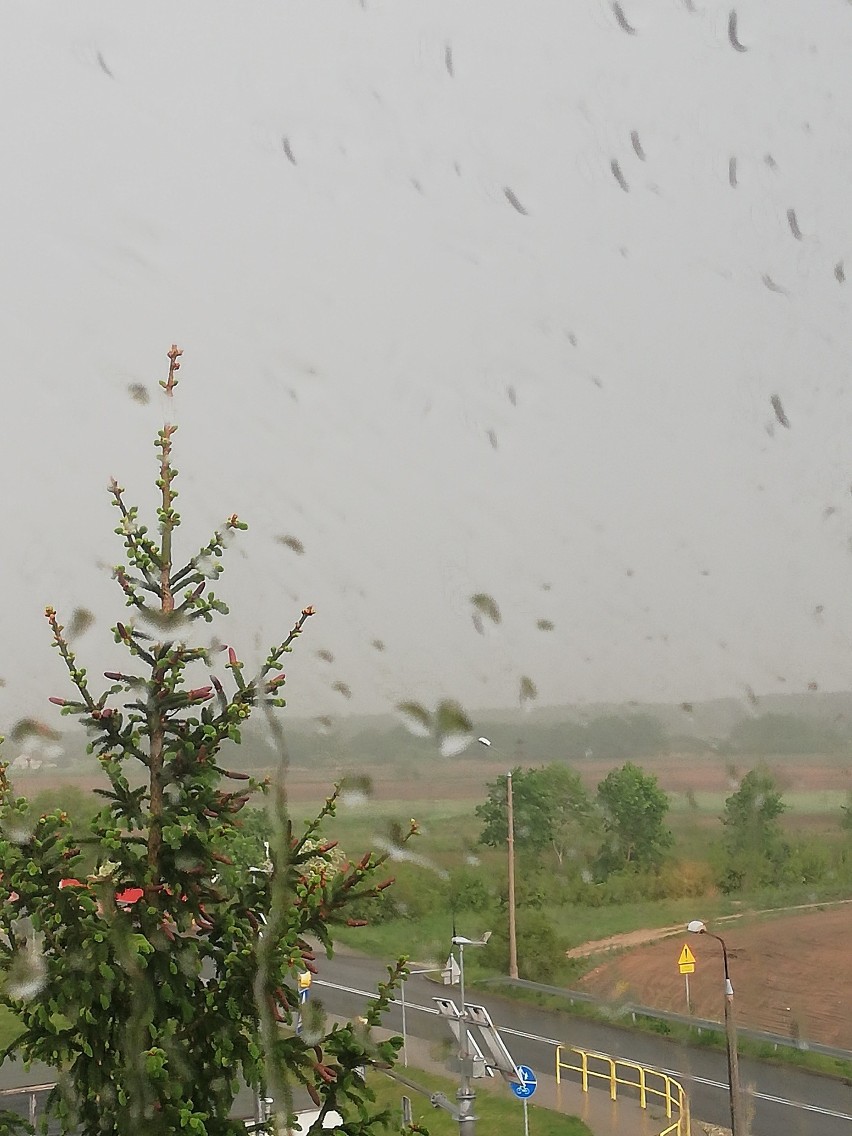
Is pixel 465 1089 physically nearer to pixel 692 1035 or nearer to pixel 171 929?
pixel 171 929

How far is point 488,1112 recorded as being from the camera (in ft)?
15.2

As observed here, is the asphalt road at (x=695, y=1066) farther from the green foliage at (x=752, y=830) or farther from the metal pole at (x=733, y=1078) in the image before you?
the green foliage at (x=752, y=830)

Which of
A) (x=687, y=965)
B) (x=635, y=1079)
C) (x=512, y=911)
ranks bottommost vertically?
(x=635, y=1079)

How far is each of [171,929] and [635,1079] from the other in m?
4.44

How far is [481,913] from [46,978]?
4143mm

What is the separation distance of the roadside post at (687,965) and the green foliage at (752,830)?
49 cm

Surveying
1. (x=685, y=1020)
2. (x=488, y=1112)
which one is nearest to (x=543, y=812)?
(x=685, y=1020)

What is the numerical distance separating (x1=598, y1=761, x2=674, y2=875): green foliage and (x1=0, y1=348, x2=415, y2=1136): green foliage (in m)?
4.51

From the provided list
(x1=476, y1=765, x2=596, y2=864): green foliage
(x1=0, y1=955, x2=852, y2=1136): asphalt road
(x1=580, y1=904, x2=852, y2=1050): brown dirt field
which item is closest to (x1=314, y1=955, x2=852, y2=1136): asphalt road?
(x1=0, y1=955, x2=852, y2=1136): asphalt road

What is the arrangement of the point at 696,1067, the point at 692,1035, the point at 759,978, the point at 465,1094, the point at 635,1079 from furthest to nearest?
the point at 759,978
the point at 692,1035
the point at 696,1067
the point at 635,1079
the point at 465,1094

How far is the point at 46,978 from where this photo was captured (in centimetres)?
146

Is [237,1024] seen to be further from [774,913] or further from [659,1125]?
[774,913]

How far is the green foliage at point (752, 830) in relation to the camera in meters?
5.75

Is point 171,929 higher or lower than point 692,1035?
higher
